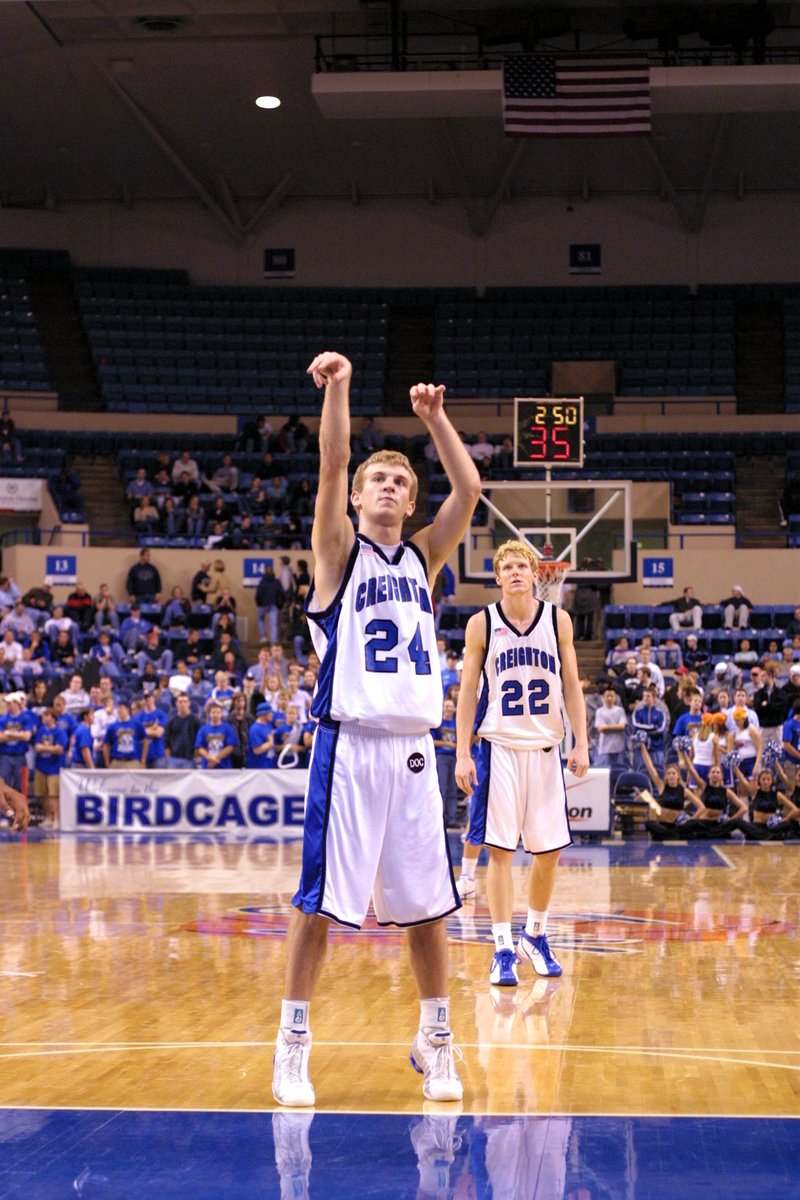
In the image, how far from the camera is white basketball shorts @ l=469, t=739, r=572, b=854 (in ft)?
24.6

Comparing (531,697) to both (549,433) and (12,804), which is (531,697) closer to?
(12,804)

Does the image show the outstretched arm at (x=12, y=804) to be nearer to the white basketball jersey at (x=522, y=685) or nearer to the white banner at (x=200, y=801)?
the white basketball jersey at (x=522, y=685)

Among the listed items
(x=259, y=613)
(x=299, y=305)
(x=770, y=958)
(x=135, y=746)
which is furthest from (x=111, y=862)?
(x=299, y=305)

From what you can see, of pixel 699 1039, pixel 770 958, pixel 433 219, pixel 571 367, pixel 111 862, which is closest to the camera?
pixel 699 1039

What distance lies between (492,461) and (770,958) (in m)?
21.0

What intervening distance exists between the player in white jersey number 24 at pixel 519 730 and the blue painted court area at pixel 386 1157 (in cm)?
293

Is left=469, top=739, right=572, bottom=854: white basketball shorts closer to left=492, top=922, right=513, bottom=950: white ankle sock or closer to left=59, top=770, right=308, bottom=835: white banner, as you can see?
left=492, top=922, right=513, bottom=950: white ankle sock

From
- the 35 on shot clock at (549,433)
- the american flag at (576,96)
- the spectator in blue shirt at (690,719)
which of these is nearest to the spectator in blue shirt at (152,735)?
the 35 on shot clock at (549,433)

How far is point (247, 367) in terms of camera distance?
108ft

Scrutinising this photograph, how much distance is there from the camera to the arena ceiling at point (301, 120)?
25.9 meters

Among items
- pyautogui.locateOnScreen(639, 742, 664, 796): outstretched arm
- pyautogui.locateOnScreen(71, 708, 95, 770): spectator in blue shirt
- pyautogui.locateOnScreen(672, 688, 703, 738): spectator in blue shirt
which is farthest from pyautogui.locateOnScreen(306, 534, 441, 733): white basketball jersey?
pyautogui.locateOnScreen(71, 708, 95, 770): spectator in blue shirt

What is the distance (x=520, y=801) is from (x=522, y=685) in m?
A: 0.59

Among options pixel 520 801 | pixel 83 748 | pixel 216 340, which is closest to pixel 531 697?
pixel 520 801

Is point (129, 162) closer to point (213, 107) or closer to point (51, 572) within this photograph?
point (213, 107)
